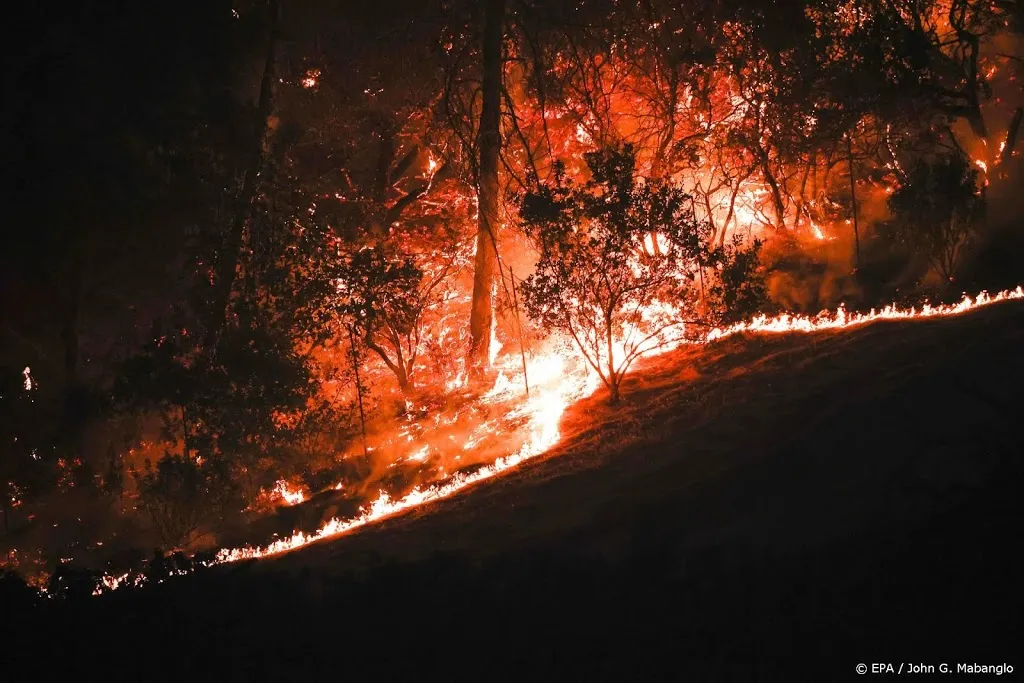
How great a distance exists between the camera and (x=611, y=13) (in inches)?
781

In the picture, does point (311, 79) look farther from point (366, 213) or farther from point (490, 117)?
point (490, 117)

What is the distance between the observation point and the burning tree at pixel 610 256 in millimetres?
14953

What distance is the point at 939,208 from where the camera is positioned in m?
17.9

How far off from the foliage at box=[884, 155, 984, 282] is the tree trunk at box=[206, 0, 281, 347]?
12.6m

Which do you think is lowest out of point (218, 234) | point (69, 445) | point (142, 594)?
point (142, 594)

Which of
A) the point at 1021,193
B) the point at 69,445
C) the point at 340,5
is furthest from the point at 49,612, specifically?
the point at 1021,193

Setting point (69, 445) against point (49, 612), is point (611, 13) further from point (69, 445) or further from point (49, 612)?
point (49, 612)

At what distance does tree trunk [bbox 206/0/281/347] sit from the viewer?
15719 mm

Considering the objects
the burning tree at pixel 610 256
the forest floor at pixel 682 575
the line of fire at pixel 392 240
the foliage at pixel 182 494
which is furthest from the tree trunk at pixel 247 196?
the forest floor at pixel 682 575

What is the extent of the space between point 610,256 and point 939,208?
7.36m

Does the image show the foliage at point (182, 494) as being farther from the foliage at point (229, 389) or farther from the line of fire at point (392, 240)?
the foliage at point (229, 389)

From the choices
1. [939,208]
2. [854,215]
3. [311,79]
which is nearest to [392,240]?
[311,79]

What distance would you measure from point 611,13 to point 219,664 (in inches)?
655

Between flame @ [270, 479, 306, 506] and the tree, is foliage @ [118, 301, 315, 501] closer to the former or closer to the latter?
flame @ [270, 479, 306, 506]
